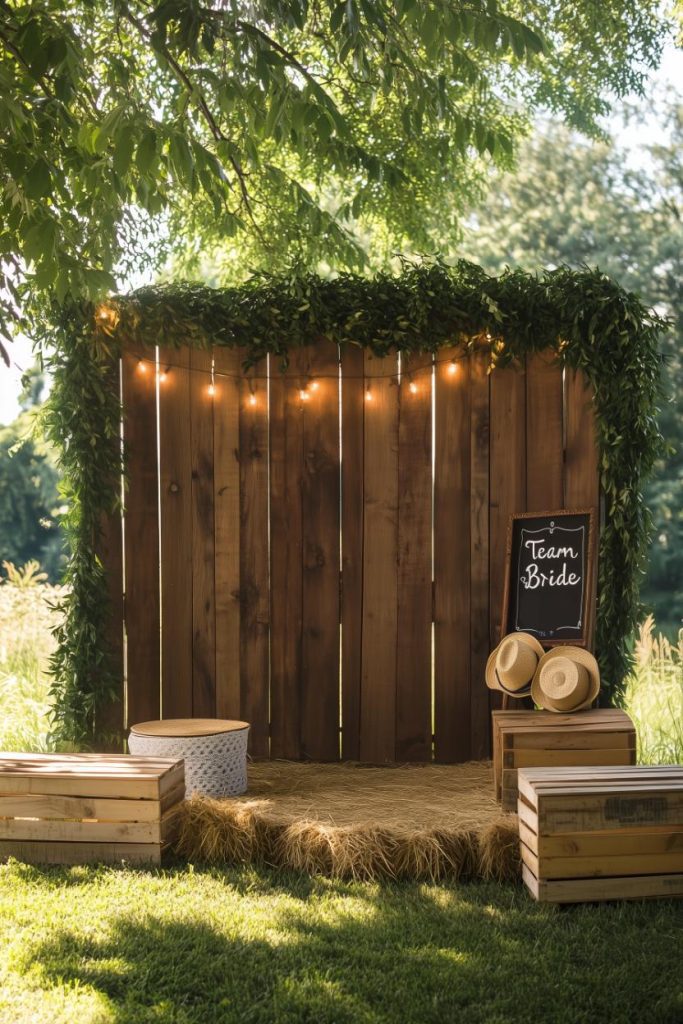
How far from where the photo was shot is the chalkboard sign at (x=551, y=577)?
468 centimetres

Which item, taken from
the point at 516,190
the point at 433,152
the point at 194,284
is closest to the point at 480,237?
the point at 516,190

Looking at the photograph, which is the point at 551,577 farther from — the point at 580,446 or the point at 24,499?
the point at 24,499

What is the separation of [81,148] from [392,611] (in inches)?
108

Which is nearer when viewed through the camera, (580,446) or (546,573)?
(546,573)

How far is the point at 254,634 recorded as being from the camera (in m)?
5.39

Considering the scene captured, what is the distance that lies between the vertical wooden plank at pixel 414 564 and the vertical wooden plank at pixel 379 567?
0.04 meters

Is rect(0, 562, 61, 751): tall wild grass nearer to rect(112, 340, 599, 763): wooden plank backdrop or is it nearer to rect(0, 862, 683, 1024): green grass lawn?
rect(112, 340, 599, 763): wooden plank backdrop

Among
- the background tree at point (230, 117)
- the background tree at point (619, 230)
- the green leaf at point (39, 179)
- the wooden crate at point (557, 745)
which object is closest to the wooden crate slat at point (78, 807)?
the wooden crate at point (557, 745)

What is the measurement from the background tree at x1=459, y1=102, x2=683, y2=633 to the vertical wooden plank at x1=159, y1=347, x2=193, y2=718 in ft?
29.4

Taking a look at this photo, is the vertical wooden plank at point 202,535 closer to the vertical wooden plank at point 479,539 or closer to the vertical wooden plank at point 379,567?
the vertical wooden plank at point 379,567

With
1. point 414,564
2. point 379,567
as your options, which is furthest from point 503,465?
point 379,567

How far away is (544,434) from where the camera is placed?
16.9 ft

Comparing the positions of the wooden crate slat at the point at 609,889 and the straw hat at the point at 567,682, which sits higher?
the straw hat at the point at 567,682

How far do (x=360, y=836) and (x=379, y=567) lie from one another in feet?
6.09
